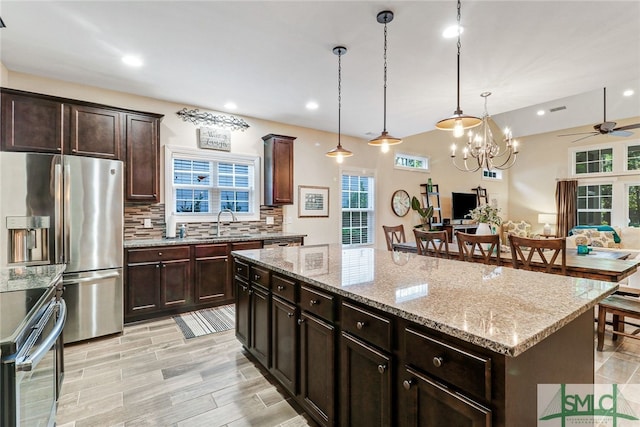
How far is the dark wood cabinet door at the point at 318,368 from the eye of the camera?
5.37 feet

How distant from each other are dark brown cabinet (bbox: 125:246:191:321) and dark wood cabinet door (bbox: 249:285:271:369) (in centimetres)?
176

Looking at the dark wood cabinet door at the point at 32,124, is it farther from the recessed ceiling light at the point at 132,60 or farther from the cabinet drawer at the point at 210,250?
the cabinet drawer at the point at 210,250

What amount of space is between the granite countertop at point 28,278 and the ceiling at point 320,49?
1.99 meters

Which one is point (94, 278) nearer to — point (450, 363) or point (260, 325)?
point (260, 325)

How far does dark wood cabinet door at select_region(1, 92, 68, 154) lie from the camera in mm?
3045

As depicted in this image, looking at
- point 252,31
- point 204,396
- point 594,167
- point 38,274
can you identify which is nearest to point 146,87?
point 252,31

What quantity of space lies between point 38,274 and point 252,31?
2425mm

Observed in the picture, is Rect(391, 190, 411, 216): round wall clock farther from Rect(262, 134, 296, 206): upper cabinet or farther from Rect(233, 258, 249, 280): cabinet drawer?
Rect(233, 258, 249, 280): cabinet drawer

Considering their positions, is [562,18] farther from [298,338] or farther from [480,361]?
[298,338]

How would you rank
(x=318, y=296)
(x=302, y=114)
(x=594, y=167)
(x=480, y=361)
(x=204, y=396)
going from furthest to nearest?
(x=594, y=167), (x=302, y=114), (x=204, y=396), (x=318, y=296), (x=480, y=361)

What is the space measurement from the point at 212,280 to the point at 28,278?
2.36 m

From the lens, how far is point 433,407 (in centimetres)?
113

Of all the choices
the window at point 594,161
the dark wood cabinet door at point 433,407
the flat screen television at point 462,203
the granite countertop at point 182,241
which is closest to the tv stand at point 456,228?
the flat screen television at point 462,203

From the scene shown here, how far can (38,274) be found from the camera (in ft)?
6.19
